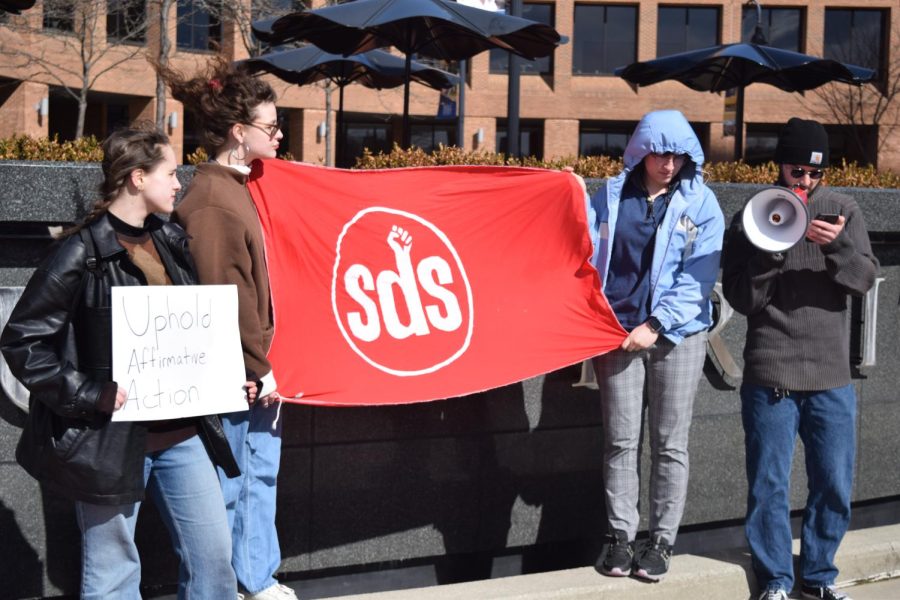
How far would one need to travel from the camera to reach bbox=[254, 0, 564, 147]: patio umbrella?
10.0 metres

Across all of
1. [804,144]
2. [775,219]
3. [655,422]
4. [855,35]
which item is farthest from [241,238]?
[855,35]

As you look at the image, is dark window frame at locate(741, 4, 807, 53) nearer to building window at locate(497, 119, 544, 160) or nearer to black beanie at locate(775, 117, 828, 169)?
building window at locate(497, 119, 544, 160)

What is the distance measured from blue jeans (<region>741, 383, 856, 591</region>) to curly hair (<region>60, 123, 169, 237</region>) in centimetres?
297

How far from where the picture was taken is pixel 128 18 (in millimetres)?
28859

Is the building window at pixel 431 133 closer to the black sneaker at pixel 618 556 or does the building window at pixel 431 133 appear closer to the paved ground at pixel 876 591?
the paved ground at pixel 876 591

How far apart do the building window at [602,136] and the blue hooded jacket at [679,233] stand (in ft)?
135

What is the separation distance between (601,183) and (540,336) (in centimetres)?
111

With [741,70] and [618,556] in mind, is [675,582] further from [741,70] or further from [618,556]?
[741,70]

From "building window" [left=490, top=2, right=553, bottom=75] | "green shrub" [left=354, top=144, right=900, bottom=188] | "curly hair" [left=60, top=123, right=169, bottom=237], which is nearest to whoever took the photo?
"curly hair" [left=60, top=123, right=169, bottom=237]

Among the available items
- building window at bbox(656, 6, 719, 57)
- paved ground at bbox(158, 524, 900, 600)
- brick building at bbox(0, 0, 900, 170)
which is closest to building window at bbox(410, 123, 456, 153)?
brick building at bbox(0, 0, 900, 170)

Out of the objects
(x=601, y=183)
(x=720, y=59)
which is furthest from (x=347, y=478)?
(x=720, y=59)

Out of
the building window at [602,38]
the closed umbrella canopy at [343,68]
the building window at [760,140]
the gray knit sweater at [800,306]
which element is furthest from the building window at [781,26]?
the gray knit sweater at [800,306]

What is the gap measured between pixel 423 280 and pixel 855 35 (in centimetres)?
4329

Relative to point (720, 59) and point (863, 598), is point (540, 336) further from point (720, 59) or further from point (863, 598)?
point (720, 59)
